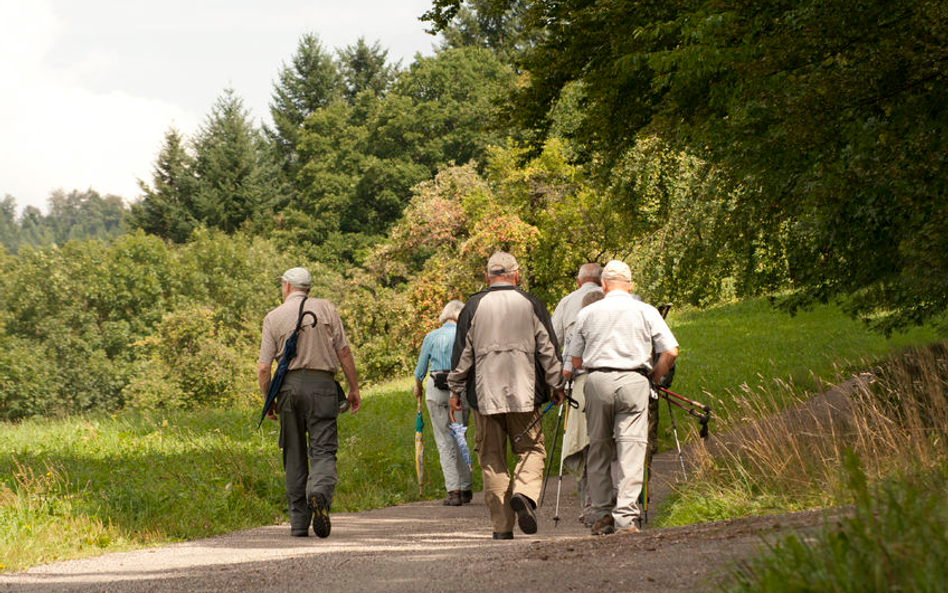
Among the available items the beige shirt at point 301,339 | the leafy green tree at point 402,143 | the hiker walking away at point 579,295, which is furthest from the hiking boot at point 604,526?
the leafy green tree at point 402,143

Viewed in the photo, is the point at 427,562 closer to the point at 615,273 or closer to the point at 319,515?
the point at 319,515

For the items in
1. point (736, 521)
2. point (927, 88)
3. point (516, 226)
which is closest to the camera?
point (736, 521)

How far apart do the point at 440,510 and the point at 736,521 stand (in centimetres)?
481

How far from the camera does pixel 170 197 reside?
61438mm

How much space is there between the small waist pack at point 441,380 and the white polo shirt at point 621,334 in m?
3.18

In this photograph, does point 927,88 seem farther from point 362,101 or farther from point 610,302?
point 362,101

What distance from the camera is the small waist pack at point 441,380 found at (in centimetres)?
1082

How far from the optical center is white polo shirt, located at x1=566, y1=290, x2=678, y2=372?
760cm

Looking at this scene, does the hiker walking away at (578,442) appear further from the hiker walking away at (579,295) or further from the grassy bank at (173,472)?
the grassy bank at (173,472)

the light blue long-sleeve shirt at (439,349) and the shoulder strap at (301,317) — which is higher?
the shoulder strap at (301,317)

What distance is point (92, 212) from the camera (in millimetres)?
178625

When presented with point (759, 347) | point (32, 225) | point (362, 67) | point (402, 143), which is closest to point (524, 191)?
point (759, 347)

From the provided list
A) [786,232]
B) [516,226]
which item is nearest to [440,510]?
[786,232]

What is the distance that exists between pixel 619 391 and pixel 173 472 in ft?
17.0
